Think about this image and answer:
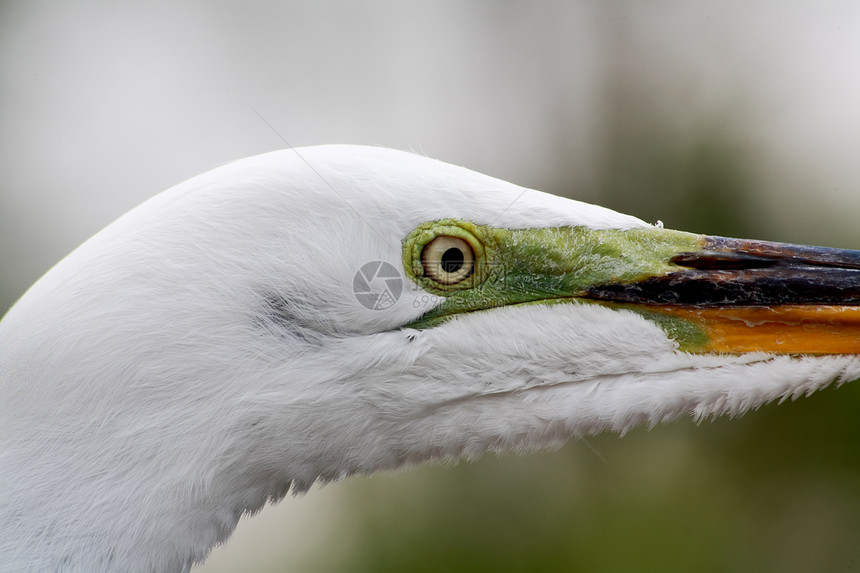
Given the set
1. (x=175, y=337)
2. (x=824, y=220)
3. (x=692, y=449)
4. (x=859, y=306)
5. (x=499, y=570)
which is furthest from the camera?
(x=824, y=220)

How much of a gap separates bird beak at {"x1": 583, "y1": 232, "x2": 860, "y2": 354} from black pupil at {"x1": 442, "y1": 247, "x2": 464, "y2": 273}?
1.09 feet

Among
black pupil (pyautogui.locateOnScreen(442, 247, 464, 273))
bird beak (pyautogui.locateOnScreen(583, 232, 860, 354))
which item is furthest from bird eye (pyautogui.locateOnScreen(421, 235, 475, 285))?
bird beak (pyautogui.locateOnScreen(583, 232, 860, 354))

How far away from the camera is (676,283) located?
6.01ft

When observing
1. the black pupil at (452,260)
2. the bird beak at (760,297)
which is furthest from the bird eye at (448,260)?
the bird beak at (760,297)

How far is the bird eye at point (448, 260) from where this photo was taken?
1771mm

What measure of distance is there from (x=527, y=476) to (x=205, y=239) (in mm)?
3898

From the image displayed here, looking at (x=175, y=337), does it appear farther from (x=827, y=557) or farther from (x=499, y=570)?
(x=827, y=557)

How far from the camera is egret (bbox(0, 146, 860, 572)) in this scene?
156 centimetres

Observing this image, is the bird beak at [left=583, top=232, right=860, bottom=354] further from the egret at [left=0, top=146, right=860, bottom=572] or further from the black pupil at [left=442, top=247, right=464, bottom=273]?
the black pupil at [left=442, top=247, right=464, bottom=273]

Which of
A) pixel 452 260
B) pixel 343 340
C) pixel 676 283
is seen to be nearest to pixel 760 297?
pixel 676 283

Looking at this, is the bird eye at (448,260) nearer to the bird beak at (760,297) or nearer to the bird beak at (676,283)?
the bird beak at (676,283)

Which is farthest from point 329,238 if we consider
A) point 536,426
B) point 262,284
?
point 536,426

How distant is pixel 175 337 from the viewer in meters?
1.58

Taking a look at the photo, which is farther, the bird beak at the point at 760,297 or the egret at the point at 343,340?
the bird beak at the point at 760,297
